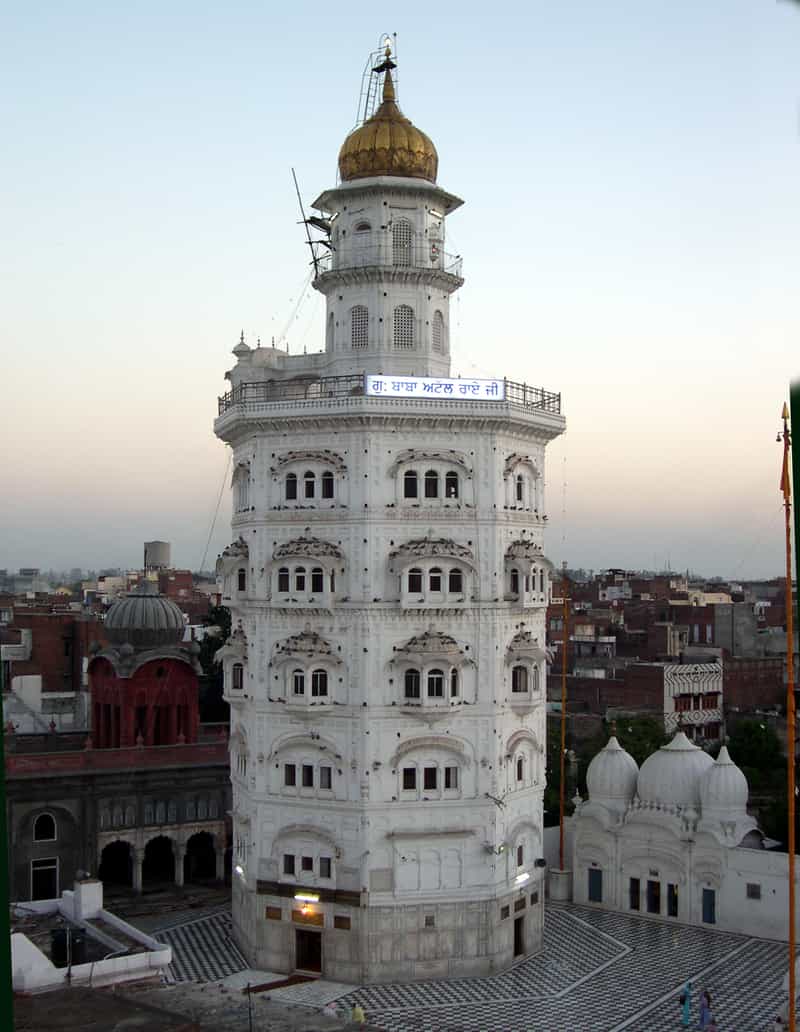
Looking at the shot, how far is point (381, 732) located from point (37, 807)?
15.1 metres

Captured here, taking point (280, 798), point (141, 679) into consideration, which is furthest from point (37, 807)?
point (280, 798)

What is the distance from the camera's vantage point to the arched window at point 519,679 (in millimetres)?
36181

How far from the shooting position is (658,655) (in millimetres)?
82750

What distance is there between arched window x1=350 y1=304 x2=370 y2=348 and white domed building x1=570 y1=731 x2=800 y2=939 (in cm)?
1614

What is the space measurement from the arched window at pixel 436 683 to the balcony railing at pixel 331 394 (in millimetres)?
7592

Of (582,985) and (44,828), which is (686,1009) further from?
(44,828)

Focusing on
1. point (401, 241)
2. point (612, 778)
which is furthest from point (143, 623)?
point (401, 241)

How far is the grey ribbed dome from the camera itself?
163 ft

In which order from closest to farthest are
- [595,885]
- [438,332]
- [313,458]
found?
1. [313,458]
2. [438,332]
3. [595,885]

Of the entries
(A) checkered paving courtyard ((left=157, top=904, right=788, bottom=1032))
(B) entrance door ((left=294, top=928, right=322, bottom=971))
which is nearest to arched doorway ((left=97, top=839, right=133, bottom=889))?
(A) checkered paving courtyard ((left=157, top=904, right=788, bottom=1032))

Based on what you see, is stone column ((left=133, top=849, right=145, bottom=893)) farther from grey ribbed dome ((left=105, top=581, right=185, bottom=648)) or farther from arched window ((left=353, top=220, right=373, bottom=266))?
arched window ((left=353, top=220, right=373, bottom=266))

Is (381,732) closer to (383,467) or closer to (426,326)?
(383,467)

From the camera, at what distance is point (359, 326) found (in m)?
37.9

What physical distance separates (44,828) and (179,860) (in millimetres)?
4997
